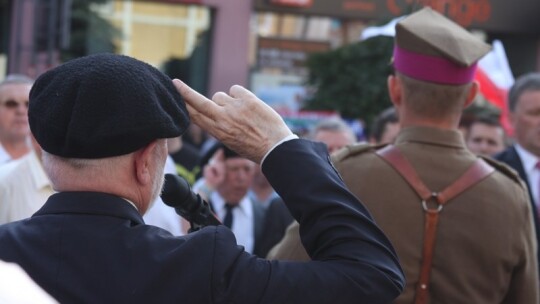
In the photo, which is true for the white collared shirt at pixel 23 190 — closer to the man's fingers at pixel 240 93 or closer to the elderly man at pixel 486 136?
the man's fingers at pixel 240 93

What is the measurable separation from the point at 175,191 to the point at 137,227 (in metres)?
0.25

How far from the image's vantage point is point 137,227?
177 centimetres

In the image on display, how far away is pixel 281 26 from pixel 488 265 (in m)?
16.2

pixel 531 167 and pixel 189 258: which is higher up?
pixel 189 258

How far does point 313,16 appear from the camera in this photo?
18.0 metres

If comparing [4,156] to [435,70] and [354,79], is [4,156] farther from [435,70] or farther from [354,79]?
[354,79]

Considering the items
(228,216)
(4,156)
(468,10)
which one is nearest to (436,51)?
(228,216)

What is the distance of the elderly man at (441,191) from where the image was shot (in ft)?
8.98

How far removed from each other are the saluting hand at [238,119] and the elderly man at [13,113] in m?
→ 4.11

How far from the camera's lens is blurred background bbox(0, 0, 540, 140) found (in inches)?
531

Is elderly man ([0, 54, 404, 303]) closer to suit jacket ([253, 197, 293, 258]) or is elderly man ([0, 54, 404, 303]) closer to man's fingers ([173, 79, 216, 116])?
man's fingers ([173, 79, 216, 116])

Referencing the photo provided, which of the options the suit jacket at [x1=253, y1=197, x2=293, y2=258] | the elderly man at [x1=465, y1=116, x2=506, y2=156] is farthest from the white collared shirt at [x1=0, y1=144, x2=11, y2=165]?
the elderly man at [x1=465, y1=116, x2=506, y2=156]

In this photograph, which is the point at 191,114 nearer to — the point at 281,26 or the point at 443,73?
the point at 443,73

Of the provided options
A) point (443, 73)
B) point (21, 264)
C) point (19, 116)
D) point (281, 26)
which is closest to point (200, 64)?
point (281, 26)
